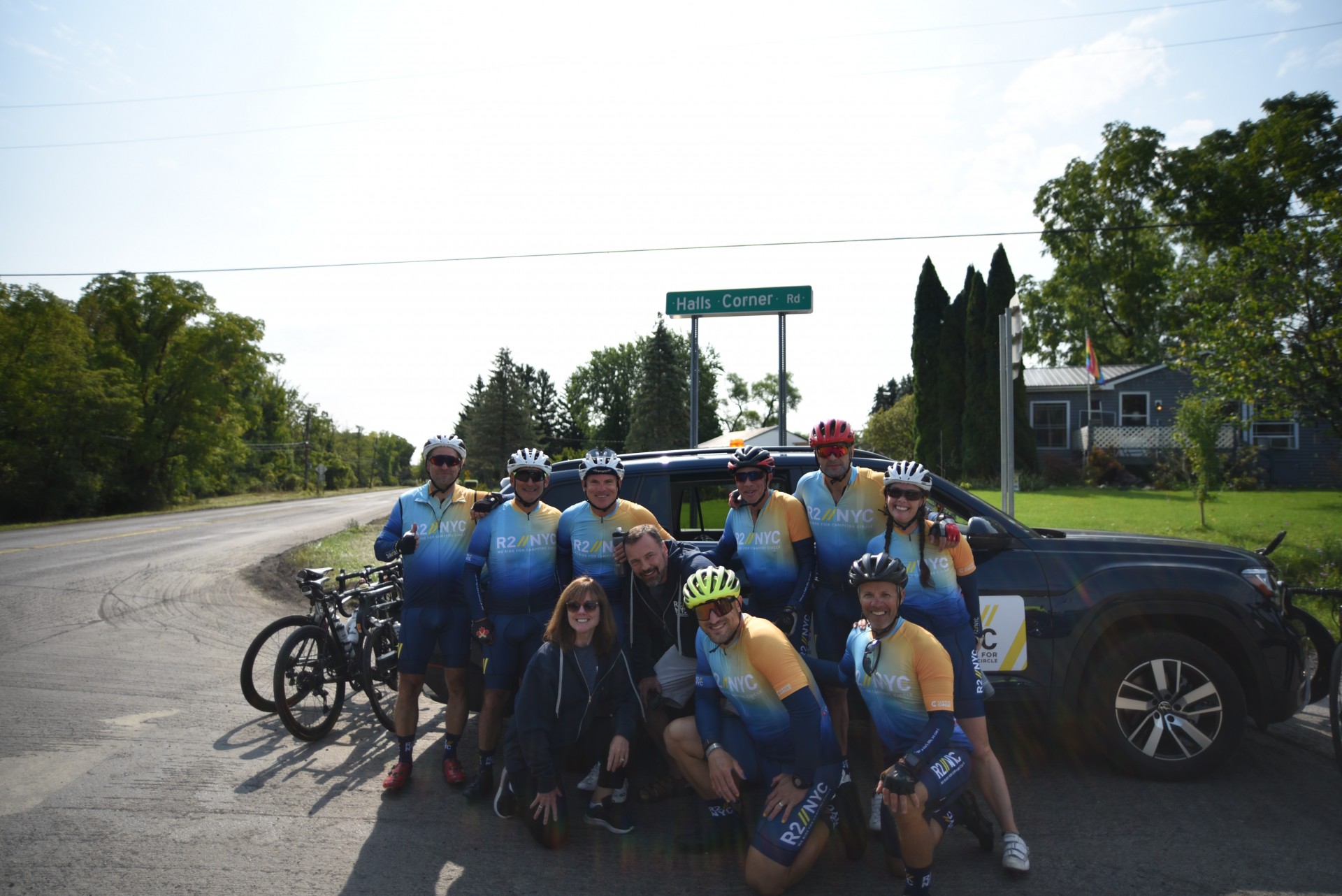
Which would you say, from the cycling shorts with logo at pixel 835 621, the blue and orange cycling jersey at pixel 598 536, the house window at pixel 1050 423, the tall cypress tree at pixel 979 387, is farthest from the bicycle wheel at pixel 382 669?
the house window at pixel 1050 423

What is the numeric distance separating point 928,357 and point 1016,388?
17.0ft

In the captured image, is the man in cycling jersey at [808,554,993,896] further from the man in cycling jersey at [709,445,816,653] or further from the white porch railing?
the white porch railing

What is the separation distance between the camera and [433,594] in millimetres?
4875

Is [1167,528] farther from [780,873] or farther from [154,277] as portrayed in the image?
[154,277]

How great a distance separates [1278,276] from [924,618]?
8.82 meters

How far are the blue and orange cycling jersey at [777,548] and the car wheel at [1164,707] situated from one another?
1.86 metres

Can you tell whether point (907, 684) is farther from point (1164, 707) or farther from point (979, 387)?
point (979, 387)

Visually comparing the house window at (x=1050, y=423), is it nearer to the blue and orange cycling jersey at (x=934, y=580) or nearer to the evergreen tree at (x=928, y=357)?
the evergreen tree at (x=928, y=357)

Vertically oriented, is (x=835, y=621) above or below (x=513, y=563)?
below

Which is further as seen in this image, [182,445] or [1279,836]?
[182,445]

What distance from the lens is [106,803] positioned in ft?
14.3

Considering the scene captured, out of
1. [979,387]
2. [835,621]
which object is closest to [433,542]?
[835,621]

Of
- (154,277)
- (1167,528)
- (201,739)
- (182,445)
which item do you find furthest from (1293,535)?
(154,277)

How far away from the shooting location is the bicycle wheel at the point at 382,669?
5.61 m
